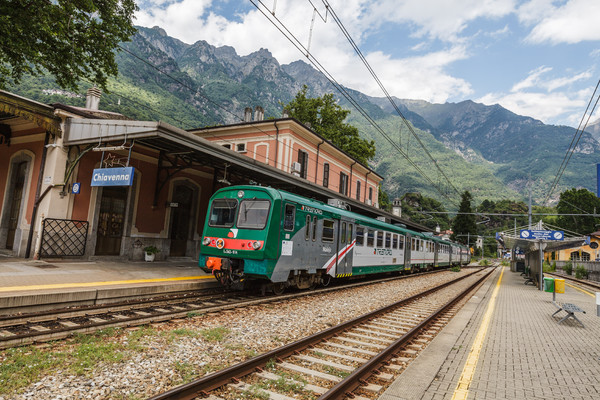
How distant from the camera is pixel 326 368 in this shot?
486 centimetres

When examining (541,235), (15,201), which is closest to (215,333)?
(15,201)

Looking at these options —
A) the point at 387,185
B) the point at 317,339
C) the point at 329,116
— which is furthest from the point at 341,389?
the point at 387,185

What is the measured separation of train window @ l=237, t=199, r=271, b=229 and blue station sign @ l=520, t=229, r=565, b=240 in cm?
1344

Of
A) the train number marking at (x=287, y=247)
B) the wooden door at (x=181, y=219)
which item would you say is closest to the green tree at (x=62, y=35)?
the wooden door at (x=181, y=219)

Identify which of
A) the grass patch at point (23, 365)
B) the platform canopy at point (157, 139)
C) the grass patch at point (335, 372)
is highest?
the platform canopy at point (157, 139)

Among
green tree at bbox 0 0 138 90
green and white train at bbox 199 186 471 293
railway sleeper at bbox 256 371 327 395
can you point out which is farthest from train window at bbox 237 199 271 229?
green tree at bbox 0 0 138 90

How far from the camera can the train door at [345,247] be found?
12.9 meters

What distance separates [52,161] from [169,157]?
4267 millimetres

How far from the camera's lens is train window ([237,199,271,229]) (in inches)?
373

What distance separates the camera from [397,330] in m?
7.34

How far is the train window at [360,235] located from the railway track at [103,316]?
5.80 meters

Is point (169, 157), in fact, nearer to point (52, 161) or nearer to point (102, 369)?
point (52, 161)

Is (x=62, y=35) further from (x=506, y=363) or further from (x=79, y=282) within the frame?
(x=506, y=363)

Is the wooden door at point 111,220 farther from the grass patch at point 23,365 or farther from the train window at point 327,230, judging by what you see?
the grass patch at point 23,365
